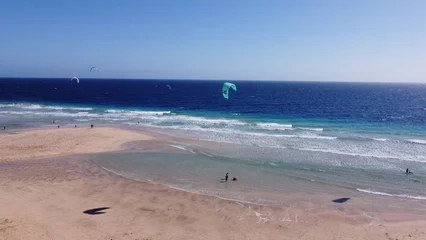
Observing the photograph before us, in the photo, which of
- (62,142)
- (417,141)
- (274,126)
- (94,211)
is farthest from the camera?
(274,126)

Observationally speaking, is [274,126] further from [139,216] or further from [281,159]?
[139,216]

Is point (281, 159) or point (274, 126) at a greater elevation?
point (274, 126)

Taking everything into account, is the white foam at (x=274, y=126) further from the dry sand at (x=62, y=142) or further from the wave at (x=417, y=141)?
the dry sand at (x=62, y=142)

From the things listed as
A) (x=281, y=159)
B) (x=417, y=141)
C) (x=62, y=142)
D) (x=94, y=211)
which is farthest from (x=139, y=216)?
(x=417, y=141)

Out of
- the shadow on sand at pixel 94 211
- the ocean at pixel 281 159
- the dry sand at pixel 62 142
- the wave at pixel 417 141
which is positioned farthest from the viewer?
the wave at pixel 417 141

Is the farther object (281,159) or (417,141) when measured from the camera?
(417,141)

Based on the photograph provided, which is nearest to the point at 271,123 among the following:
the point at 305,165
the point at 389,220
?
the point at 305,165

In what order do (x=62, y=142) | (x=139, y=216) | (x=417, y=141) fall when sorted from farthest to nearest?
(x=417, y=141), (x=62, y=142), (x=139, y=216)

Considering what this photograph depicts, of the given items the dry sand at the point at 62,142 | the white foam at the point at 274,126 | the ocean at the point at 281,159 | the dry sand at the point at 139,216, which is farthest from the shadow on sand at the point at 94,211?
the white foam at the point at 274,126
